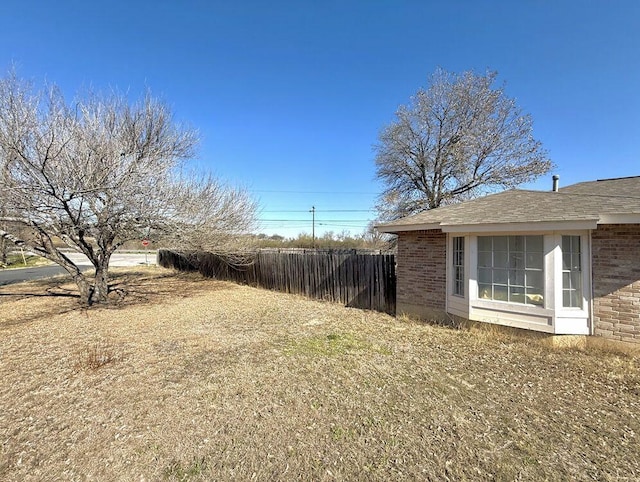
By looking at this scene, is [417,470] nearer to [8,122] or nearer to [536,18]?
[8,122]

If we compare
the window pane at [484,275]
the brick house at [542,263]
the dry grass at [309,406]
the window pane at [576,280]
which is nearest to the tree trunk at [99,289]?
the dry grass at [309,406]

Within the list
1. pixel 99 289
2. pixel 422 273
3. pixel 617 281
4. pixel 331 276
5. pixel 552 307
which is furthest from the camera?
pixel 331 276

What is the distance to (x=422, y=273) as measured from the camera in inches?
277

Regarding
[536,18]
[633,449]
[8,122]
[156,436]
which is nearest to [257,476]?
[156,436]

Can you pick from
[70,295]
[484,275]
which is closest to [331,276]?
[484,275]

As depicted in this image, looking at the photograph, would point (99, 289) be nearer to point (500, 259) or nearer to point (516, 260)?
point (500, 259)

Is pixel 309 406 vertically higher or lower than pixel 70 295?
lower

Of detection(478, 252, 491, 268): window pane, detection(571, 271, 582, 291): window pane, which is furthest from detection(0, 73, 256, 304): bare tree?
detection(571, 271, 582, 291): window pane

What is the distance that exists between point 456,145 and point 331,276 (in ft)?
39.5

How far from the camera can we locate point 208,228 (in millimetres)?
9875

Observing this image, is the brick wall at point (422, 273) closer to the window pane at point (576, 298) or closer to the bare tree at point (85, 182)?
the window pane at point (576, 298)

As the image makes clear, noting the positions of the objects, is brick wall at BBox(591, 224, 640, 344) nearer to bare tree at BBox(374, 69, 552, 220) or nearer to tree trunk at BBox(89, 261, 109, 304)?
tree trunk at BBox(89, 261, 109, 304)

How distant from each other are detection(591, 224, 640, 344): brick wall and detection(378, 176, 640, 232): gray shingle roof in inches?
17.7

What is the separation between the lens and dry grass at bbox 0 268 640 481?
2.44 metres
